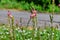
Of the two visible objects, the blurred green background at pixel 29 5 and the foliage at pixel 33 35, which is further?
the blurred green background at pixel 29 5

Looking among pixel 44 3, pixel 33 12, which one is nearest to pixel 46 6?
pixel 44 3

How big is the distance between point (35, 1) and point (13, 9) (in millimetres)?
1815

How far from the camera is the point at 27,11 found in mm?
19359

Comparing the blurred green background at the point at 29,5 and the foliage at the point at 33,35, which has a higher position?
the foliage at the point at 33,35

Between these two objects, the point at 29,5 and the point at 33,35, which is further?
the point at 29,5

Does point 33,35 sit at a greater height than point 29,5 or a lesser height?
greater

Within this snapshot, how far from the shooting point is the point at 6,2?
71.8 feet

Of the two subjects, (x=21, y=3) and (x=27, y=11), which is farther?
(x=21, y=3)

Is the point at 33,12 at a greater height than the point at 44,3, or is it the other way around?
the point at 33,12

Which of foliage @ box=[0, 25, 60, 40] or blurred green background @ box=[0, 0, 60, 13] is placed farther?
blurred green background @ box=[0, 0, 60, 13]

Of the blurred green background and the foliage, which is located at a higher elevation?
the foliage

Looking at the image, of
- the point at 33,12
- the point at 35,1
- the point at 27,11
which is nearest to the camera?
the point at 33,12

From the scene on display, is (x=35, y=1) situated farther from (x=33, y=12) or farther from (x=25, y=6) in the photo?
(x=33, y=12)

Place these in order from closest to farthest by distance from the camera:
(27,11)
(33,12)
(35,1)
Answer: (33,12) < (27,11) < (35,1)
